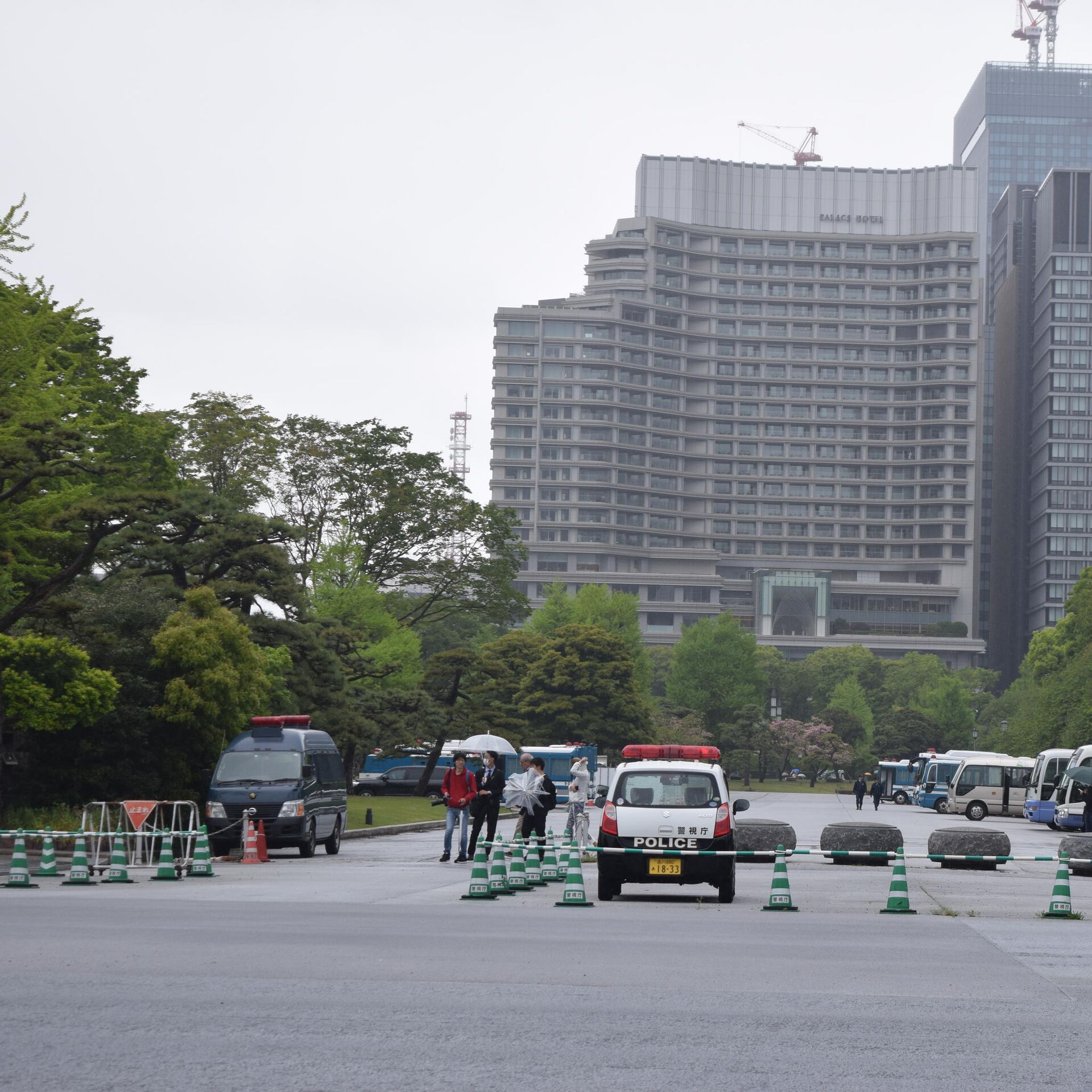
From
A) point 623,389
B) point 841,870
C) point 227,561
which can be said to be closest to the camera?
point 841,870

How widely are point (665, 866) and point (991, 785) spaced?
4862 cm

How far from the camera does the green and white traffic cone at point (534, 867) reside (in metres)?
21.8

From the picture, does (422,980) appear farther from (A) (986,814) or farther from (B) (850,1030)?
(A) (986,814)

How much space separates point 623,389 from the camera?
588 feet

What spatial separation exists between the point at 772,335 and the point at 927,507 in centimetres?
2739

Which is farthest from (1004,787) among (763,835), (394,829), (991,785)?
(763,835)

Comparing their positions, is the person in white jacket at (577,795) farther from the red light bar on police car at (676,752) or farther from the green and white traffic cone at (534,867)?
the green and white traffic cone at (534,867)

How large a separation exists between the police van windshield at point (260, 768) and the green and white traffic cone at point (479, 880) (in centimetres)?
937

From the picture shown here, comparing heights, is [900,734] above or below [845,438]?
below

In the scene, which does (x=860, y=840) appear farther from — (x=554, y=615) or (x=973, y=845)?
(x=554, y=615)

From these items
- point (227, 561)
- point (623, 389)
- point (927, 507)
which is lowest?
point (227, 561)

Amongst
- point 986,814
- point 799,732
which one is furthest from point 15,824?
point 799,732

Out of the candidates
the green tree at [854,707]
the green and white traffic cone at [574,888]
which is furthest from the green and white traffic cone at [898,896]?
the green tree at [854,707]

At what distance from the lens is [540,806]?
2511 centimetres
